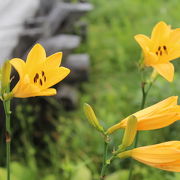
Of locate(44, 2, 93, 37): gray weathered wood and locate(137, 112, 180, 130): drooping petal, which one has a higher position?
locate(44, 2, 93, 37): gray weathered wood

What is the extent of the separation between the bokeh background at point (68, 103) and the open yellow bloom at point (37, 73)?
0.85 metres

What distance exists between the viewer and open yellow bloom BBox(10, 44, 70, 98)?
1176mm

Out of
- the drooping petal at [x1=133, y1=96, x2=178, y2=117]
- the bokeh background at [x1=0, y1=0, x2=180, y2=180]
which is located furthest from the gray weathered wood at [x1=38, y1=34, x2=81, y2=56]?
the drooping petal at [x1=133, y1=96, x2=178, y2=117]

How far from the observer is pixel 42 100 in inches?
140

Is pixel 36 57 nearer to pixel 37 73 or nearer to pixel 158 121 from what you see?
pixel 37 73

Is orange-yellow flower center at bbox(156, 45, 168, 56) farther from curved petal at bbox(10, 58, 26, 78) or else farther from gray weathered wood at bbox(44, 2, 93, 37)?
gray weathered wood at bbox(44, 2, 93, 37)

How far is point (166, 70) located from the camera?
1481 mm

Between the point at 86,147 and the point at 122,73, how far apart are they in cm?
159

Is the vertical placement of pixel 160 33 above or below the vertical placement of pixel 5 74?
above

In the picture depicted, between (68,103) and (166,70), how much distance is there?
8.11 ft

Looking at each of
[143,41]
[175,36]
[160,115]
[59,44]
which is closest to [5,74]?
[160,115]

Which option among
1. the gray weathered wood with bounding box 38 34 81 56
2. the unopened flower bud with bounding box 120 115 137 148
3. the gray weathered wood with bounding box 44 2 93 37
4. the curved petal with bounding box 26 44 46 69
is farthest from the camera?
the gray weathered wood with bounding box 44 2 93 37

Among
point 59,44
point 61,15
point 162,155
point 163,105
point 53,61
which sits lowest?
point 162,155

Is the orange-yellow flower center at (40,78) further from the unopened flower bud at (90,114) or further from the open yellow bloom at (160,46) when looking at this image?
the open yellow bloom at (160,46)
